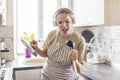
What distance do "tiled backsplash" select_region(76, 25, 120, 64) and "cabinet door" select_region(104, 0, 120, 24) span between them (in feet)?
1.15

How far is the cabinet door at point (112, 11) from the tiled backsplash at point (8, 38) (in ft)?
4.39

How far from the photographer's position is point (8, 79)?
4.50 ft

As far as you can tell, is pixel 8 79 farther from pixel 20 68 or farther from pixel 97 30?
pixel 97 30

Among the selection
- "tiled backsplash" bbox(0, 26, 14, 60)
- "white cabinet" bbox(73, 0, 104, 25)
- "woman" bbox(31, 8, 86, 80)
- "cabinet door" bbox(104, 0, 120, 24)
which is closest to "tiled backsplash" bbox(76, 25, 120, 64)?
"white cabinet" bbox(73, 0, 104, 25)

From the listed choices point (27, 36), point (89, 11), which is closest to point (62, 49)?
point (89, 11)

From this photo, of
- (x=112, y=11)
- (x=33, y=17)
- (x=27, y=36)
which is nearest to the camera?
(x=112, y=11)

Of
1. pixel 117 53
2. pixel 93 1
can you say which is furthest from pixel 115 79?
pixel 93 1

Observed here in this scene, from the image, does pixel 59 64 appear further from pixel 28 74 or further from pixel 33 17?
pixel 33 17

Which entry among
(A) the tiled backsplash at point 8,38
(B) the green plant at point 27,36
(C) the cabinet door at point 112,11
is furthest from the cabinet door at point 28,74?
(C) the cabinet door at point 112,11

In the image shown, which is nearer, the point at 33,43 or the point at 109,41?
the point at 33,43

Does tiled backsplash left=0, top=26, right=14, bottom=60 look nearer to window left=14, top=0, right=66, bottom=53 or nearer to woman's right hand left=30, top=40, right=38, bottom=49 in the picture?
window left=14, top=0, right=66, bottom=53

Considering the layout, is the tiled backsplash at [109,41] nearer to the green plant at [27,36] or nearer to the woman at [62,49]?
the woman at [62,49]

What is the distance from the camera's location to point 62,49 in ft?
4.90

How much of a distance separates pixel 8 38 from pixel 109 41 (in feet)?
4.33
